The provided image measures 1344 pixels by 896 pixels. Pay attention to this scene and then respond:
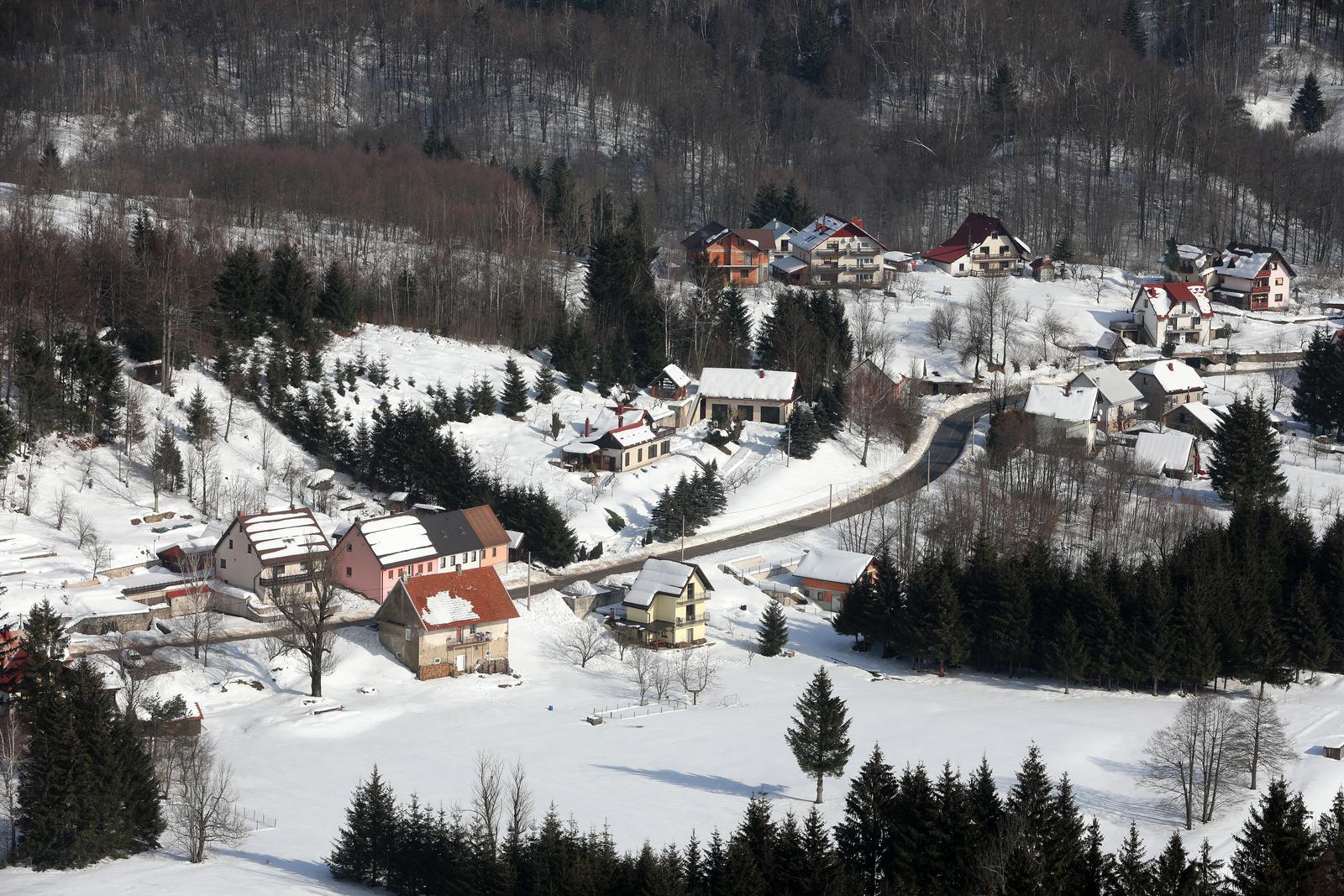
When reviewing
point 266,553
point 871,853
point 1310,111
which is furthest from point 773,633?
point 1310,111

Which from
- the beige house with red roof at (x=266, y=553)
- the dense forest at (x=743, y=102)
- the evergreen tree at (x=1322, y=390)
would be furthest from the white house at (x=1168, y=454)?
the beige house with red roof at (x=266, y=553)

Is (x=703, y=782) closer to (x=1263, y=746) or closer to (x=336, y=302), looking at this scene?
(x=1263, y=746)

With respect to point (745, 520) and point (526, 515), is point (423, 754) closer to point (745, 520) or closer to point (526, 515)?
point (526, 515)

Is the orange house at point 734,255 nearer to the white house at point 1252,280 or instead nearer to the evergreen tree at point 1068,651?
the white house at point 1252,280

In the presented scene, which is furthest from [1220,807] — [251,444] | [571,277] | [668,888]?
[571,277]

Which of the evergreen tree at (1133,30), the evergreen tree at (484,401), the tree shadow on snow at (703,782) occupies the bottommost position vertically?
the tree shadow on snow at (703,782)
